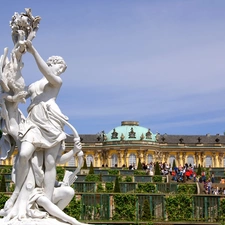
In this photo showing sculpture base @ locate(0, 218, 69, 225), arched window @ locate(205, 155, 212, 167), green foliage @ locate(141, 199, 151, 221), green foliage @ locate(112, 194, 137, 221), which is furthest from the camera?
arched window @ locate(205, 155, 212, 167)

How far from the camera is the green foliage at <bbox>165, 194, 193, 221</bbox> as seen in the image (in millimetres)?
17358

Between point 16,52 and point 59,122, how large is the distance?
1015 mm

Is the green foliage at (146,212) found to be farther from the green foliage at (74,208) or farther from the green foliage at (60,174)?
the green foliage at (60,174)

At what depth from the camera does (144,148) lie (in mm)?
66062

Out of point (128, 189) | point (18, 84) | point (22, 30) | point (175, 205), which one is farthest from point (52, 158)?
point (128, 189)

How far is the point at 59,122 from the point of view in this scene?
23.3 feet

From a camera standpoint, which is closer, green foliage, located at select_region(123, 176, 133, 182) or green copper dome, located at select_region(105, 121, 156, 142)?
green foliage, located at select_region(123, 176, 133, 182)

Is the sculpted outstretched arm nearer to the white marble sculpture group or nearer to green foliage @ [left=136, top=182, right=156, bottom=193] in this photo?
the white marble sculpture group

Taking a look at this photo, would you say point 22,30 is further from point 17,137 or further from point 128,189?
point 128,189

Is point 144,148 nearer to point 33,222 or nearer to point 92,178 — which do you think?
point 92,178

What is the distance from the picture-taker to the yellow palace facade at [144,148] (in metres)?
66.3

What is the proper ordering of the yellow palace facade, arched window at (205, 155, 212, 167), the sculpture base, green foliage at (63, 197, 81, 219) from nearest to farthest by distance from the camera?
1. the sculpture base
2. green foliage at (63, 197, 81, 219)
3. the yellow palace facade
4. arched window at (205, 155, 212, 167)

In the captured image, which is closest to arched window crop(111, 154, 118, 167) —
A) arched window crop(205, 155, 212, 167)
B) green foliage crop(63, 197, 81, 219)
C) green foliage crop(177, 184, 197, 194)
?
arched window crop(205, 155, 212, 167)

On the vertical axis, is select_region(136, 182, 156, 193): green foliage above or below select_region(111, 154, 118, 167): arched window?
below
